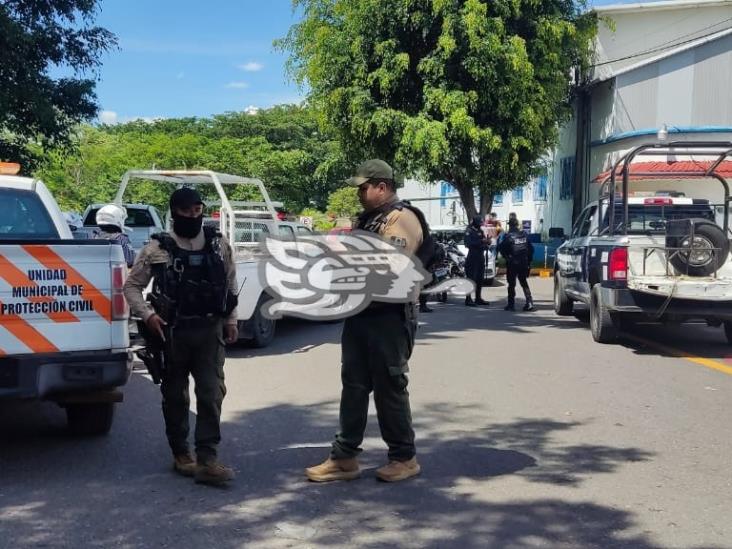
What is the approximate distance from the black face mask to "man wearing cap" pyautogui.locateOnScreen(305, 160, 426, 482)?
940 millimetres

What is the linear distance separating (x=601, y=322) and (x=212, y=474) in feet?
21.1

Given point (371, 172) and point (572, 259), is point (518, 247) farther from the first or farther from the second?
point (371, 172)

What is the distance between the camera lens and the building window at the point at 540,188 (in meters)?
33.0

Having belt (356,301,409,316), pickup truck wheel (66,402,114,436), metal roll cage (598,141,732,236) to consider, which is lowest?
pickup truck wheel (66,402,114,436)

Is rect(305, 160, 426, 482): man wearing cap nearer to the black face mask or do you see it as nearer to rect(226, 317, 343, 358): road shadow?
the black face mask

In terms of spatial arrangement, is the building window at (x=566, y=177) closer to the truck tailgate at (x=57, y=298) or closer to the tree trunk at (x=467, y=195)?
the tree trunk at (x=467, y=195)

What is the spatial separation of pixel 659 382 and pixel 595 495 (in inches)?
138

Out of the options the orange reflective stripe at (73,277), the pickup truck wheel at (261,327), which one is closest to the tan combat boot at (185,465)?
the orange reflective stripe at (73,277)

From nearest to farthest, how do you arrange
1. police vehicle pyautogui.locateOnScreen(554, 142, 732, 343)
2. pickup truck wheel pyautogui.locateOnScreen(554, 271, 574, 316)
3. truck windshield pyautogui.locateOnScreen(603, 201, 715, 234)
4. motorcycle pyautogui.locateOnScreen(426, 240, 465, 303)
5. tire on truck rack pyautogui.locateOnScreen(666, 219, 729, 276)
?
police vehicle pyautogui.locateOnScreen(554, 142, 732, 343) < tire on truck rack pyautogui.locateOnScreen(666, 219, 729, 276) < truck windshield pyautogui.locateOnScreen(603, 201, 715, 234) < pickup truck wheel pyautogui.locateOnScreen(554, 271, 574, 316) < motorcycle pyautogui.locateOnScreen(426, 240, 465, 303)

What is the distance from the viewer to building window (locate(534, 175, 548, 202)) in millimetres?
33016

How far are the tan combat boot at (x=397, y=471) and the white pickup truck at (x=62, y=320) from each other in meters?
1.62

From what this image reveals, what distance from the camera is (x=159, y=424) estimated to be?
235 inches

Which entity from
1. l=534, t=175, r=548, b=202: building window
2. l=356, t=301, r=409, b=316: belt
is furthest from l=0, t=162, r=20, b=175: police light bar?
l=534, t=175, r=548, b=202: building window

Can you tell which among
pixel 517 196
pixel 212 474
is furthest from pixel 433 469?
pixel 517 196
